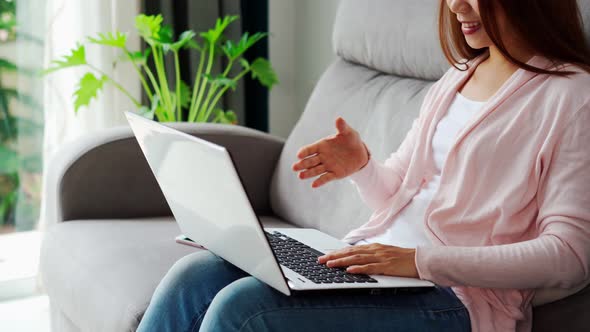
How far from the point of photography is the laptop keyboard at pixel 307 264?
1.13m

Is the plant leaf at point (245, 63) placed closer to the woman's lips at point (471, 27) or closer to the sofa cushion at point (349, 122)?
the sofa cushion at point (349, 122)

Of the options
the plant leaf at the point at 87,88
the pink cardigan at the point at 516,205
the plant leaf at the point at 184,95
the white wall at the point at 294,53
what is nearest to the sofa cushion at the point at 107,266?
the pink cardigan at the point at 516,205

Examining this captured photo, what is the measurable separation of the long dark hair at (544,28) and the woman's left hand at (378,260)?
1.07ft

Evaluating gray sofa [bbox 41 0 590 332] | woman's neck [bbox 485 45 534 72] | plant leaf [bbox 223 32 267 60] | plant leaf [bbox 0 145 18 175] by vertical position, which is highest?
woman's neck [bbox 485 45 534 72]

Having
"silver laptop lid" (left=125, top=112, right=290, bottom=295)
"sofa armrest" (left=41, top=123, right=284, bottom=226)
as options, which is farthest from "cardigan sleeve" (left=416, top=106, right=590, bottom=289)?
"sofa armrest" (left=41, top=123, right=284, bottom=226)

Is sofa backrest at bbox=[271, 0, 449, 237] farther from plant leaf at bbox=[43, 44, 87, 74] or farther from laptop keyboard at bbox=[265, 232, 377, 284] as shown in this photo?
plant leaf at bbox=[43, 44, 87, 74]

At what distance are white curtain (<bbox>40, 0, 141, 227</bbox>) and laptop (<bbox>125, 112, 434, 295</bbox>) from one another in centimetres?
140

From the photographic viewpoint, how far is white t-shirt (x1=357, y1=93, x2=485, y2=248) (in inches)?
52.5

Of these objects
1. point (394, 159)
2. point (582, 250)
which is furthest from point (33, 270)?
point (582, 250)

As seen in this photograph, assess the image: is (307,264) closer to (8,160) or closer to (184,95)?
(184,95)

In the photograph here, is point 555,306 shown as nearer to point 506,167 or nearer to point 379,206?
point 506,167

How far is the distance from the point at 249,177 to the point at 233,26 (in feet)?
3.09

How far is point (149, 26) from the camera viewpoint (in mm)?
2434

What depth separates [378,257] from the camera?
3.80 feet
